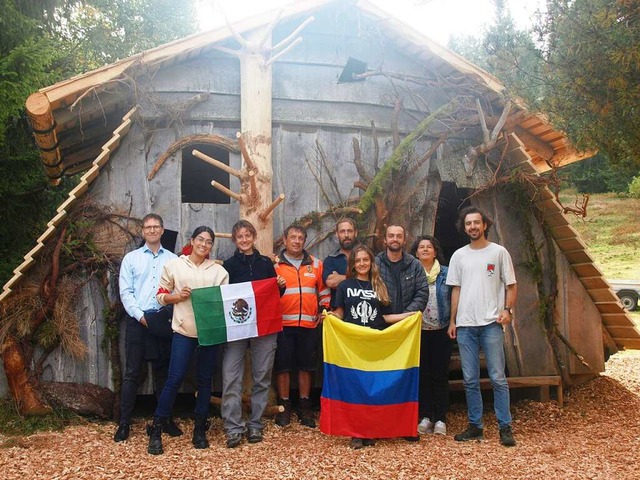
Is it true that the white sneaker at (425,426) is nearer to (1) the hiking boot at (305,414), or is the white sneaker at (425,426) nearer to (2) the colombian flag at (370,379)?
(2) the colombian flag at (370,379)

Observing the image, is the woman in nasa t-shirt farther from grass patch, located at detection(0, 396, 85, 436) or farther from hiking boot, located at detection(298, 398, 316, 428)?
grass patch, located at detection(0, 396, 85, 436)

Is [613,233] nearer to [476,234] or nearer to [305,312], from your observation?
[476,234]

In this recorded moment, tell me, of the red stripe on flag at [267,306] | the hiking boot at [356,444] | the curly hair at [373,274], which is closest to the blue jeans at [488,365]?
the curly hair at [373,274]

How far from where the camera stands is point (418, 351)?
536cm

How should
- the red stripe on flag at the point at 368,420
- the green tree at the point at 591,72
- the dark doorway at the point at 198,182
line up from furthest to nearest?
the dark doorway at the point at 198,182 → the red stripe on flag at the point at 368,420 → the green tree at the point at 591,72

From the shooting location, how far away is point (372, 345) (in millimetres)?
5328

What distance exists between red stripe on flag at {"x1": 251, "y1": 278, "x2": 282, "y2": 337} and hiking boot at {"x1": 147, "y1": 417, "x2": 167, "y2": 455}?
110cm

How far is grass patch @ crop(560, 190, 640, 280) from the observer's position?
63.2 ft

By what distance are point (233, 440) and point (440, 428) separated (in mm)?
1877

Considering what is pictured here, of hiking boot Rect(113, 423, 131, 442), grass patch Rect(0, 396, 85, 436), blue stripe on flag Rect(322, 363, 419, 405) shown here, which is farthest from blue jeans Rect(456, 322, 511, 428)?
grass patch Rect(0, 396, 85, 436)

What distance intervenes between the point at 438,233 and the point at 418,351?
5.64 metres

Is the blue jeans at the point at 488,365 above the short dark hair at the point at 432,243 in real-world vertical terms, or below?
below

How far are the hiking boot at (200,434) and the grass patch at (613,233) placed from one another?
1507 cm

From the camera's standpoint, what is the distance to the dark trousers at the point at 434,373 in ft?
18.7
